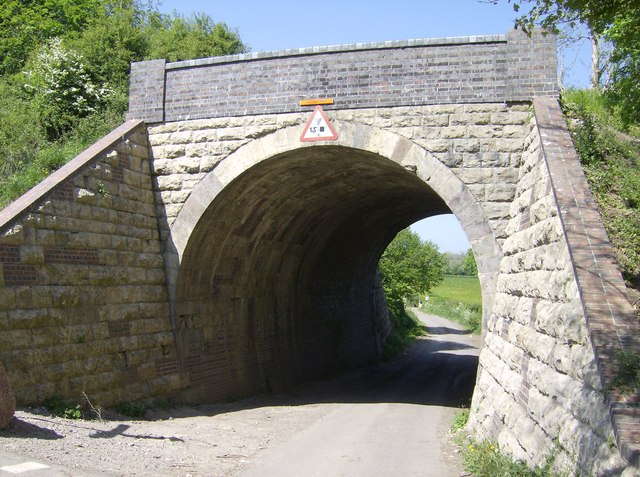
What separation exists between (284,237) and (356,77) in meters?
4.47

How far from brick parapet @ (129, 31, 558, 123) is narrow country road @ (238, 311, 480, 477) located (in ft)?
16.1

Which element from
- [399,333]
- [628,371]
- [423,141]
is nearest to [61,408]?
[423,141]

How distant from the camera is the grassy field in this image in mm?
41688

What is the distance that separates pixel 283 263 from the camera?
46.3 ft

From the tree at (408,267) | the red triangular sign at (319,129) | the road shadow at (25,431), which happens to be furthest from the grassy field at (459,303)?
the road shadow at (25,431)

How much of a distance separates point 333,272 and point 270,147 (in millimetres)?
7454

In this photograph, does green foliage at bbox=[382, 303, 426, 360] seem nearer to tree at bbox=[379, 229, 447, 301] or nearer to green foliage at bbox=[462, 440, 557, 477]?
tree at bbox=[379, 229, 447, 301]

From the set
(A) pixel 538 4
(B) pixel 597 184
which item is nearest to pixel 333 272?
(B) pixel 597 184

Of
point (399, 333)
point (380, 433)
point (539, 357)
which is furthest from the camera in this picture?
point (399, 333)

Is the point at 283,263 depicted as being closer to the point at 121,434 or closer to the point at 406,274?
the point at 121,434

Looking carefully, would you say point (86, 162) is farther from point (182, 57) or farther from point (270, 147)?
point (182, 57)

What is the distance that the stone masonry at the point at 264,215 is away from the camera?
22.1 feet

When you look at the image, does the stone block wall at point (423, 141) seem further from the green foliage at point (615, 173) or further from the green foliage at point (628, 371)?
the green foliage at point (628, 371)

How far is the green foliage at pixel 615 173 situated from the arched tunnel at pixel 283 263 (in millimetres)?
2605
